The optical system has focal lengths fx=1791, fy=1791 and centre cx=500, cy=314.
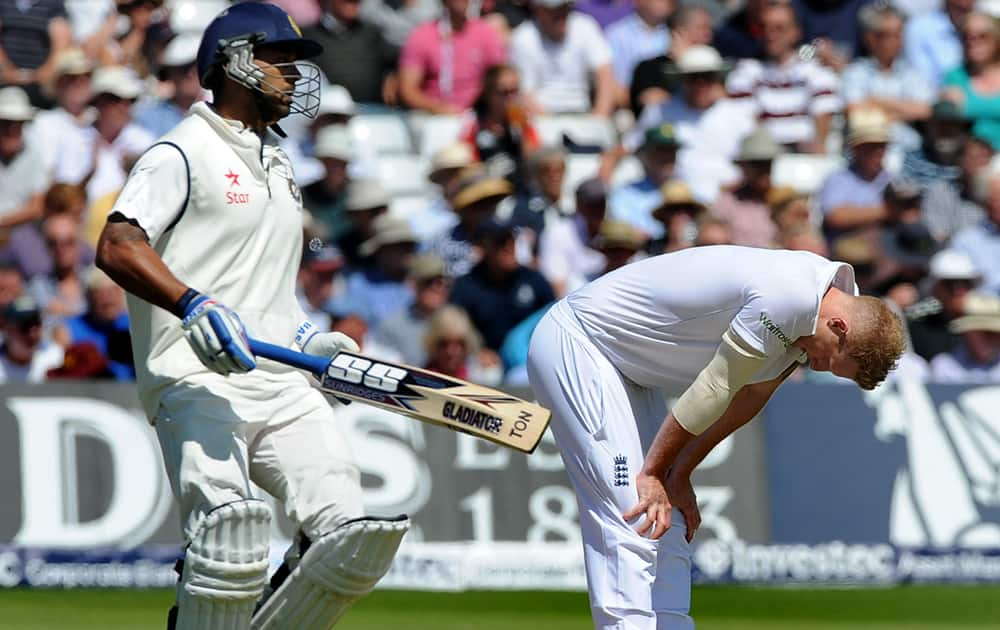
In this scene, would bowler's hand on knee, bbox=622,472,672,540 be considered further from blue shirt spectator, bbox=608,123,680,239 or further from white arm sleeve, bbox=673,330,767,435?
blue shirt spectator, bbox=608,123,680,239

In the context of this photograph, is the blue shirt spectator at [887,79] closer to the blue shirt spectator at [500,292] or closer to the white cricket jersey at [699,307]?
the blue shirt spectator at [500,292]

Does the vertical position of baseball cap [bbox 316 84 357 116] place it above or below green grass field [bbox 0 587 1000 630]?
above

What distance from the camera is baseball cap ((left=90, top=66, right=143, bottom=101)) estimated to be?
38.0 feet

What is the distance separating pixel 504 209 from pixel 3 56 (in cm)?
381

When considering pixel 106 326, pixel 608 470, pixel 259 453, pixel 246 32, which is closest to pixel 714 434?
pixel 608 470

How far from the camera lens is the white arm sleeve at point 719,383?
489 centimetres

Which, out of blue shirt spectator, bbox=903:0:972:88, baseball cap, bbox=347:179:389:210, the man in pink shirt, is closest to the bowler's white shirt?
the man in pink shirt

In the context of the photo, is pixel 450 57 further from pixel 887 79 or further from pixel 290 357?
pixel 290 357

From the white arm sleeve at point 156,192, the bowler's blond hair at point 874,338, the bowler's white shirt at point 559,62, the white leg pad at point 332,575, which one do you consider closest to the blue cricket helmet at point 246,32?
the white arm sleeve at point 156,192

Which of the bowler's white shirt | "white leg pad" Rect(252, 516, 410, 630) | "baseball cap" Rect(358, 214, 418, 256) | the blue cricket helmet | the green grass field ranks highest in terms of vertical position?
the blue cricket helmet

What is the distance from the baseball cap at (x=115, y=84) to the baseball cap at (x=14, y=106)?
0.45 metres

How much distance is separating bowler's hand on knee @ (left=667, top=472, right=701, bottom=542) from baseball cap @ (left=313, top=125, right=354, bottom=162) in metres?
6.32

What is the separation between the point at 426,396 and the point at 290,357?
1.37 feet

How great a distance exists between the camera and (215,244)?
542cm
